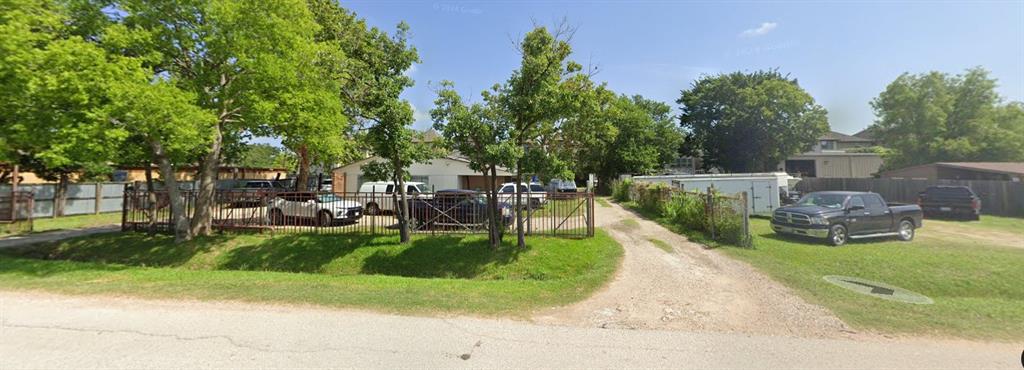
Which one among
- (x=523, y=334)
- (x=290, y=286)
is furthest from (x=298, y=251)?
(x=523, y=334)

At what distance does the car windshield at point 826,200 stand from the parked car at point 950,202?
11397 millimetres

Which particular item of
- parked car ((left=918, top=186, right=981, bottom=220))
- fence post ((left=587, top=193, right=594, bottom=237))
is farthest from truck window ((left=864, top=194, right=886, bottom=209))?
parked car ((left=918, top=186, right=981, bottom=220))

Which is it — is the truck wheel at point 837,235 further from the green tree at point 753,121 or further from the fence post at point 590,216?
the green tree at point 753,121

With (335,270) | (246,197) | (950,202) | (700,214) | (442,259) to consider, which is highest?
(246,197)

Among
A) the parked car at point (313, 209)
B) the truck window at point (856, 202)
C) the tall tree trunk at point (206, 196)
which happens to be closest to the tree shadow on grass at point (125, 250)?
the tall tree trunk at point (206, 196)

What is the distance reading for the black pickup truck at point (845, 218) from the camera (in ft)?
40.4

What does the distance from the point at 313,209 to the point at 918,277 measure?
689 inches

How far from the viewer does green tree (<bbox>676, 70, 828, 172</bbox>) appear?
40312mm

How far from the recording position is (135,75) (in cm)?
941

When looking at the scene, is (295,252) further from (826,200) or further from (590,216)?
(826,200)

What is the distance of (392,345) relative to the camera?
14.7 ft

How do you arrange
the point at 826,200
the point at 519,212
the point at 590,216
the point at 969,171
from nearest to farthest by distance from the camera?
the point at 519,212, the point at 590,216, the point at 826,200, the point at 969,171

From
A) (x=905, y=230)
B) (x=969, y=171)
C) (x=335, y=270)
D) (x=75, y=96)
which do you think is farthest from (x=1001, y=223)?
(x=75, y=96)

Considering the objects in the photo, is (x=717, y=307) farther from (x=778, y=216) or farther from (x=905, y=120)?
(x=905, y=120)
